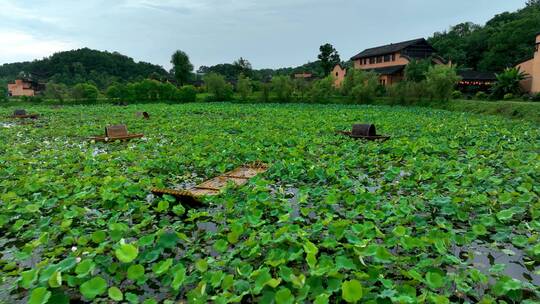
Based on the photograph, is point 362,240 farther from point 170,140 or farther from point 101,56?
point 101,56

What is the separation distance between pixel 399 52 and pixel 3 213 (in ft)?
122

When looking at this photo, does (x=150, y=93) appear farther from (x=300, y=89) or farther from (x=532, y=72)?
(x=532, y=72)

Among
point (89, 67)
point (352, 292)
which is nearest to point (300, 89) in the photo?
point (352, 292)

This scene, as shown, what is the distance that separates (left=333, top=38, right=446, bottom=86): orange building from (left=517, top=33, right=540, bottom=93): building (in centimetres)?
928

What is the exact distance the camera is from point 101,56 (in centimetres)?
6047

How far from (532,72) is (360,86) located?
11452 millimetres

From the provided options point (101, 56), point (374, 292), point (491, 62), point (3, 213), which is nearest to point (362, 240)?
point (374, 292)

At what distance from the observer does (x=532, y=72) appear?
23188 millimetres

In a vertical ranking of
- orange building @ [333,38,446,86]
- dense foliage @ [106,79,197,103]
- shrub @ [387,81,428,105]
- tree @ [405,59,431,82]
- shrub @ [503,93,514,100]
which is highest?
orange building @ [333,38,446,86]

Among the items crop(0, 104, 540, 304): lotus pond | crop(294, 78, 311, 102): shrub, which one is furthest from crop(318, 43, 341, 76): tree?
crop(0, 104, 540, 304): lotus pond

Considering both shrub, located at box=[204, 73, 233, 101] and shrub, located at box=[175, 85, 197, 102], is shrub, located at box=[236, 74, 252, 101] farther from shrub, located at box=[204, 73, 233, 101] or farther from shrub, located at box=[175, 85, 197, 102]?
shrub, located at box=[175, 85, 197, 102]

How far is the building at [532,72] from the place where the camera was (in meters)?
21.7

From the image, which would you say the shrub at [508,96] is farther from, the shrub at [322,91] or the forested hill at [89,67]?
the forested hill at [89,67]

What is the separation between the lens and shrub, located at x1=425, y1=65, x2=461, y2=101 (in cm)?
2322
